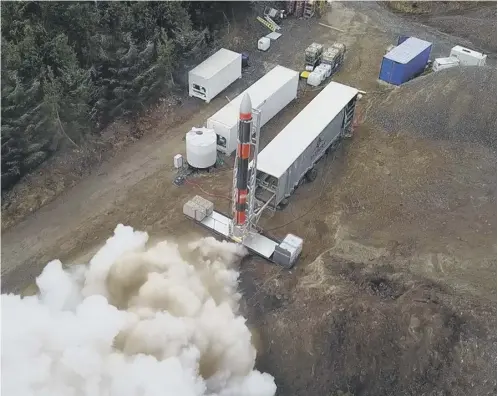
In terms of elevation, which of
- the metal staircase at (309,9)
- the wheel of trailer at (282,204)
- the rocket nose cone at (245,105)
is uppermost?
the rocket nose cone at (245,105)

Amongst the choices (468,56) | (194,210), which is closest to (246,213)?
(194,210)

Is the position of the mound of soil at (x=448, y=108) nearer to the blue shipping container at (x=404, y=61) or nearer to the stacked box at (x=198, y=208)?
the blue shipping container at (x=404, y=61)

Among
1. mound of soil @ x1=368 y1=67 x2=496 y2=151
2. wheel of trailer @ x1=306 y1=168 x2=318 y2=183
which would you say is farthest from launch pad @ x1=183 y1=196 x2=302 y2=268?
mound of soil @ x1=368 y1=67 x2=496 y2=151

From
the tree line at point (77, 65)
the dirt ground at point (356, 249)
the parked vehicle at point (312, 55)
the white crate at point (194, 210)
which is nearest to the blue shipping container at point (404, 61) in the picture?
the dirt ground at point (356, 249)

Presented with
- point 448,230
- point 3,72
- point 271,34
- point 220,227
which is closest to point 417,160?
point 448,230

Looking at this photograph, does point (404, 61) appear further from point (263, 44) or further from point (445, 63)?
point (263, 44)

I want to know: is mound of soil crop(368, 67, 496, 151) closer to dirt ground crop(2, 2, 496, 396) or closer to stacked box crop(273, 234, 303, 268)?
dirt ground crop(2, 2, 496, 396)
